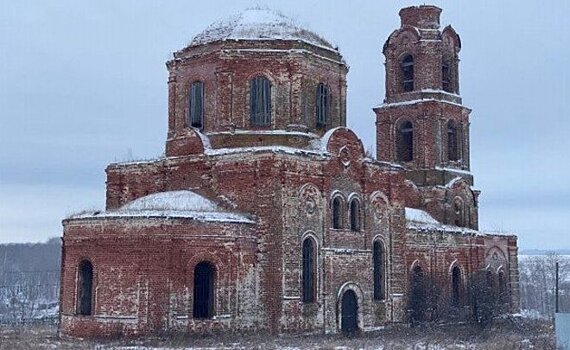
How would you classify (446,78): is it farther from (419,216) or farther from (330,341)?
(330,341)

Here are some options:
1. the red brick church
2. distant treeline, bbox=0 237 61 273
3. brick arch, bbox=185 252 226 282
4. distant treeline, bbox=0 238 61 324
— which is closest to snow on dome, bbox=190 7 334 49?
the red brick church

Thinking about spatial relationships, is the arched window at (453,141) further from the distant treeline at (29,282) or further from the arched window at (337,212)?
the distant treeline at (29,282)

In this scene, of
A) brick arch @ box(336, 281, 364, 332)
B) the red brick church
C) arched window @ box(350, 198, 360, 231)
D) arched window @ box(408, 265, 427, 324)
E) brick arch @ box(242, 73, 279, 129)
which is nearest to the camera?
the red brick church

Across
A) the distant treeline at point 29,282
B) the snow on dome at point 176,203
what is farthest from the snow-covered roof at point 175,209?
the distant treeline at point 29,282

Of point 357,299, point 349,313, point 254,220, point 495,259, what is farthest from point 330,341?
point 495,259

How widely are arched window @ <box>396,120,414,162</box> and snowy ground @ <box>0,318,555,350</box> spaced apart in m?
9.54

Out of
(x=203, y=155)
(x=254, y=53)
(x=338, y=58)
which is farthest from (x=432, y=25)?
(x=203, y=155)

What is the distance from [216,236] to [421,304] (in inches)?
361

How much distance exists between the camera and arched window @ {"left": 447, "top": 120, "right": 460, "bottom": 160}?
106 ft

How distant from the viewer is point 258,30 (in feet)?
79.3

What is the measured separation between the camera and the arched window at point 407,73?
32.2 meters

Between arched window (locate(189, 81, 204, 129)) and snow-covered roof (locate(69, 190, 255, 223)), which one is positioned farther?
arched window (locate(189, 81, 204, 129))

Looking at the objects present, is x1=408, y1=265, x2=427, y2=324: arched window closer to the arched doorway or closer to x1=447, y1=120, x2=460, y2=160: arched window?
the arched doorway

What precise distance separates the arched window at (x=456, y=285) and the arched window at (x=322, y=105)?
9478 millimetres
